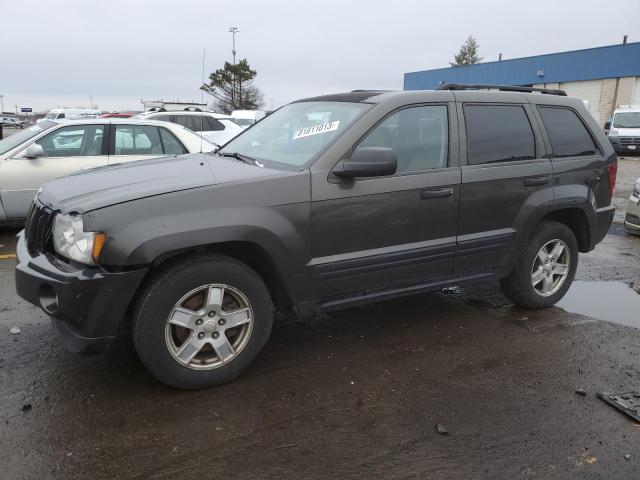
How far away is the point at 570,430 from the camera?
2.95 meters

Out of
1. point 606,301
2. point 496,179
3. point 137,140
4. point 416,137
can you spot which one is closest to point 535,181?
point 496,179

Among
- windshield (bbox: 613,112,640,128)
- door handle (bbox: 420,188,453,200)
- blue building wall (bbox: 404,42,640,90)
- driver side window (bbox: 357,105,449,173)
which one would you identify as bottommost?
door handle (bbox: 420,188,453,200)

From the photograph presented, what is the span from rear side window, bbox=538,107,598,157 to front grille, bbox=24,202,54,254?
382cm

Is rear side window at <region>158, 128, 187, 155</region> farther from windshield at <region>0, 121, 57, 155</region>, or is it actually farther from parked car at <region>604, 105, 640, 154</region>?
parked car at <region>604, 105, 640, 154</region>

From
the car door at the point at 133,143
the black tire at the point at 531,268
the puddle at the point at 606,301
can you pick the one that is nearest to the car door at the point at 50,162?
the car door at the point at 133,143

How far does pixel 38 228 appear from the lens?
10.9 ft

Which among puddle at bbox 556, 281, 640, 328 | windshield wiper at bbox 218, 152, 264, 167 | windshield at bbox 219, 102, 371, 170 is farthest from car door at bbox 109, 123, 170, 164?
puddle at bbox 556, 281, 640, 328

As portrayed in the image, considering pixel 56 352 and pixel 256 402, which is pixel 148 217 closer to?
pixel 256 402

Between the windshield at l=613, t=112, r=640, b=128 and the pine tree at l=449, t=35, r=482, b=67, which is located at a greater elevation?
the pine tree at l=449, t=35, r=482, b=67

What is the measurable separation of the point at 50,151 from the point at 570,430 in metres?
7.04

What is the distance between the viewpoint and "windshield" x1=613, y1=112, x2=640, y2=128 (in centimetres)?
2542

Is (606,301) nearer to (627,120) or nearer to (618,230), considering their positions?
(618,230)

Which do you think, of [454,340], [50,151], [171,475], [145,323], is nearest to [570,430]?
[454,340]

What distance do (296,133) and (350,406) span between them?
1.98 meters
